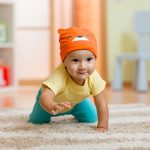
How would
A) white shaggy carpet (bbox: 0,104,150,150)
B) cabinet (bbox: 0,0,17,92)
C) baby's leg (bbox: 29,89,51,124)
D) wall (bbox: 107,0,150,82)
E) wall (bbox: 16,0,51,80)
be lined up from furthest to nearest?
wall (bbox: 16,0,51,80) < wall (bbox: 107,0,150,82) < cabinet (bbox: 0,0,17,92) < baby's leg (bbox: 29,89,51,124) < white shaggy carpet (bbox: 0,104,150,150)

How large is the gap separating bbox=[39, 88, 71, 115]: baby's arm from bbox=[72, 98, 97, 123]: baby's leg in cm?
20

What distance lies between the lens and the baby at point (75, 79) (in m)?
1.08

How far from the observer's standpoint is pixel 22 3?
9.76 ft

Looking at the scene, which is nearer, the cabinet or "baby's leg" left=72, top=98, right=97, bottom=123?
"baby's leg" left=72, top=98, right=97, bottom=123

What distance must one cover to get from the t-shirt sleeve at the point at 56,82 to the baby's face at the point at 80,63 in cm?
5

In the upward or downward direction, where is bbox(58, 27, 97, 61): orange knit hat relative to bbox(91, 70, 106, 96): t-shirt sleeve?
upward

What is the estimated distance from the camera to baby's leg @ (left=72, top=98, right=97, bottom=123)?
4.19 ft

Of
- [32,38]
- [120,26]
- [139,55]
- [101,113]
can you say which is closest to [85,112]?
[101,113]

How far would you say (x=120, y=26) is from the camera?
289 centimetres

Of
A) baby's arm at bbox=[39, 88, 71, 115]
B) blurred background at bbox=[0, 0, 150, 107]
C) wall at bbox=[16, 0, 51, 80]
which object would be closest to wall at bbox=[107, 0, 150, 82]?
blurred background at bbox=[0, 0, 150, 107]

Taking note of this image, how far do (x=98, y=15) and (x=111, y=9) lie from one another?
4.2 inches

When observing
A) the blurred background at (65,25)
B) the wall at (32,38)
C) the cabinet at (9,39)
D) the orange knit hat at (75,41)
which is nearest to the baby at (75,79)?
the orange knit hat at (75,41)

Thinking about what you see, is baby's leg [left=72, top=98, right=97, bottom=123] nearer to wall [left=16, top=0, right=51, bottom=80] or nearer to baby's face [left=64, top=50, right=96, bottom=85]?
baby's face [left=64, top=50, right=96, bottom=85]

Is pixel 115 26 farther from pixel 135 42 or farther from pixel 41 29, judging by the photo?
pixel 41 29
